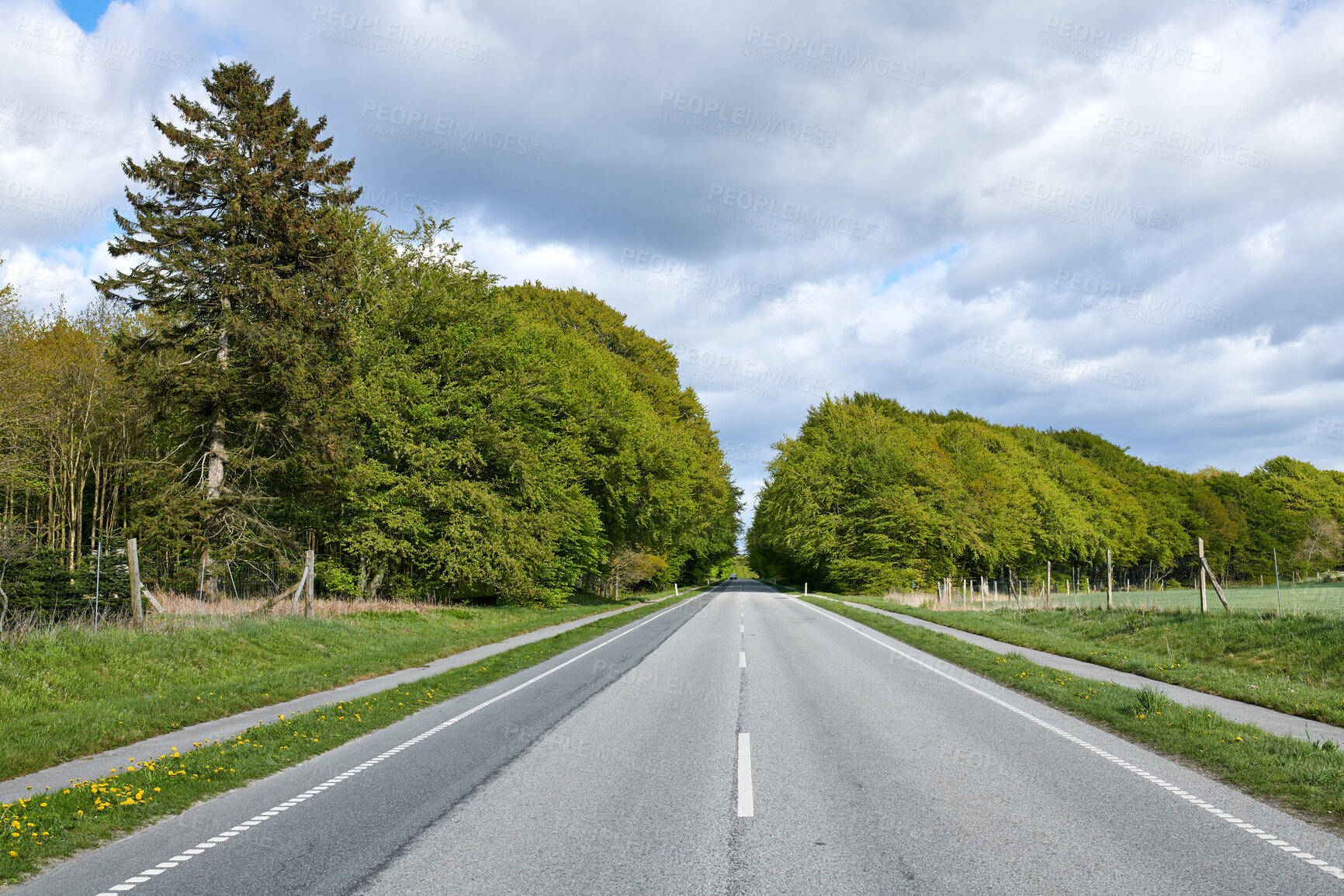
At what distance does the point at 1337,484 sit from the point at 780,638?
112m

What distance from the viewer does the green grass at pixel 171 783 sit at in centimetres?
516

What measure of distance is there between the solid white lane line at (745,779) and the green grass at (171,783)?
4.47m

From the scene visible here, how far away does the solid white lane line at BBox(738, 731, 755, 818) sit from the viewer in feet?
18.7

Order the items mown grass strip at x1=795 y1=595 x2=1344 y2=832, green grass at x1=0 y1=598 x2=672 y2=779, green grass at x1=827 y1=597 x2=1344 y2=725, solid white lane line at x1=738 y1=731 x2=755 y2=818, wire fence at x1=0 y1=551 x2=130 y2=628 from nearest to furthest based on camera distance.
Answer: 1. solid white lane line at x1=738 y1=731 x2=755 y2=818
2. mown grass strip at x1=795 y1=595 x2=1344 y2=832
3. green grass at x1=0 y1=598 x2=672 y2=779
4. green grass at x1=827 y1=597 x2=1344 y2=725
5. wire fence at x1=0 y1=551 x2=130 y2=628

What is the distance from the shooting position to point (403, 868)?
A: 4.62m

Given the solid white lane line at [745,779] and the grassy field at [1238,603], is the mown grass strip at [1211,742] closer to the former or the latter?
the solid white lane line at [745,779]

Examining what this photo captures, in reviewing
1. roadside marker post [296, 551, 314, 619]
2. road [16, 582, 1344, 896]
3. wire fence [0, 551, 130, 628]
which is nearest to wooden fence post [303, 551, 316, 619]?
roadside marker post [296, 551, 314, 619]

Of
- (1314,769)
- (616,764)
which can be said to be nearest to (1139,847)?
(1314,769)

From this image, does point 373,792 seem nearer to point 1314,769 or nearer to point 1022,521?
point 1314,769

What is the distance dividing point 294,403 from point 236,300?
12.6 feet

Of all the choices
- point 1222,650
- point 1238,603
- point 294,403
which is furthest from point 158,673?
point 1238,603

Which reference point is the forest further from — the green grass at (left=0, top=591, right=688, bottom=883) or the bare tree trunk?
the green grass at (left=0, top=591, right=688, bottom=883)

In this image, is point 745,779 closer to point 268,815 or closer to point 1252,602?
point 268,815

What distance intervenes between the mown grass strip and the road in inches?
13.0
